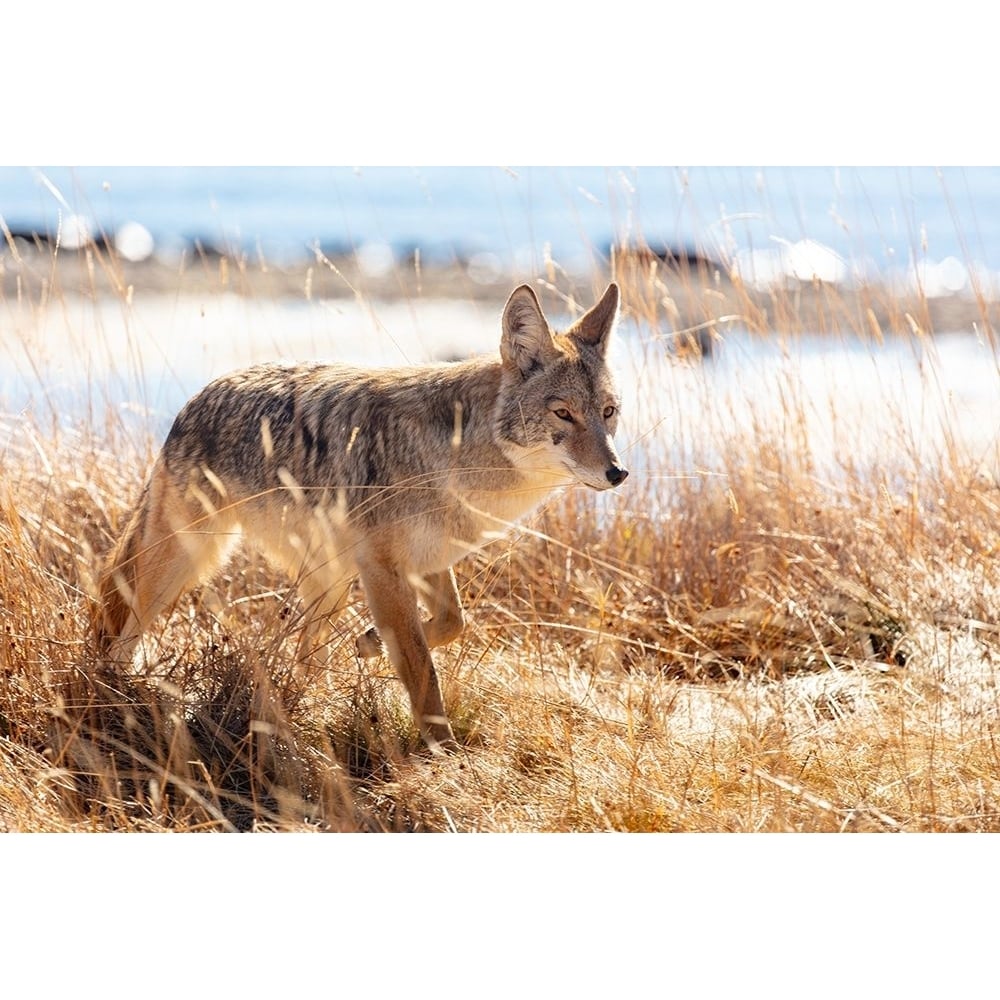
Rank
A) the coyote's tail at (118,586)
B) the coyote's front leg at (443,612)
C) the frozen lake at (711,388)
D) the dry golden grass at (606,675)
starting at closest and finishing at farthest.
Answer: the dry golden grass at (606,675), the coyote's tail at (118,586), the coyote's front leg at (443,612), the frozen lake at (711,388)

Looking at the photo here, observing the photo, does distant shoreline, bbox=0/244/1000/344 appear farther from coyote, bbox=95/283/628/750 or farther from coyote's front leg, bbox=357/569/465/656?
coyote's front leg, bbox=357/569/465/656

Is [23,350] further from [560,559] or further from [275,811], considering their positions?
[275,811]

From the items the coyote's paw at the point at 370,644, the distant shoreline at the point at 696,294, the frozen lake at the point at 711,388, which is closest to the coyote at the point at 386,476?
the coyote's paw at the point at 370,644

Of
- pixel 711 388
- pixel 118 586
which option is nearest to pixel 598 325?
pixel 711 388

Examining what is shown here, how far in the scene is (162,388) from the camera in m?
6.89

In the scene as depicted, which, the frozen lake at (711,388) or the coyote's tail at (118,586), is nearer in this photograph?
the coyote's tail at (118,586)

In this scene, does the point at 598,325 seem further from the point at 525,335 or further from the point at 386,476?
the point at 386,476

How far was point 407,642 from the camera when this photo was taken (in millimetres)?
4438

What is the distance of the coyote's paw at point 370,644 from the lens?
15.2 feet

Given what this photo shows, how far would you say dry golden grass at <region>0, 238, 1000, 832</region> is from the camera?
3.87 metres

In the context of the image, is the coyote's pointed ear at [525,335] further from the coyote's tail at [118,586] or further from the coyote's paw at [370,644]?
the coyote's tail at [118,586]

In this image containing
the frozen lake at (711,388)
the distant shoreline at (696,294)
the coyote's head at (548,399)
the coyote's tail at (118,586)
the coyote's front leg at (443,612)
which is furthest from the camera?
the frozen lake at (711,388)

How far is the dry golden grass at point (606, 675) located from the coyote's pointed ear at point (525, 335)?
73 cm

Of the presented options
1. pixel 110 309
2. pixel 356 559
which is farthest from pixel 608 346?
pixel 110 309
